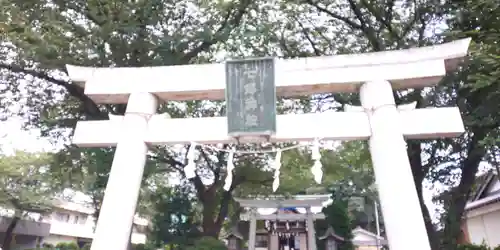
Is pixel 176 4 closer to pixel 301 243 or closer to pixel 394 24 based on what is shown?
pixel 394 24

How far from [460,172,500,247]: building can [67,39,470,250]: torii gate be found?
935cm

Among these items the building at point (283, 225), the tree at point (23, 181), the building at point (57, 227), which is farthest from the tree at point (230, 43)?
the building at point (57, 227)

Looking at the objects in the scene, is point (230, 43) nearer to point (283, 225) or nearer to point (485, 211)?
point (283, 225)

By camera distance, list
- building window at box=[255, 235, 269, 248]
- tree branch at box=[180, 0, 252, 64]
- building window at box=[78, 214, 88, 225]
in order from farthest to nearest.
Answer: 1. building window at box=[78, 214, 88, 225]
2. building window at box=[255, 235, 269, 248]
3. tree branch at box=[180, 0, 252, 64]

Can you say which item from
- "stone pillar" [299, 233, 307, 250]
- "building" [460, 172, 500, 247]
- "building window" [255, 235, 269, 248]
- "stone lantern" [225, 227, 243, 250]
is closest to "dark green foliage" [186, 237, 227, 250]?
"building window" [255, 235, 269, 248]

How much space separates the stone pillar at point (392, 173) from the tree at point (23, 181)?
17492 millimetres

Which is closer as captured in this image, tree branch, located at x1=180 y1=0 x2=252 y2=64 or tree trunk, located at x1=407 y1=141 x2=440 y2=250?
tree trunk, located at x1=407 y1=141 x2=440 y2=250

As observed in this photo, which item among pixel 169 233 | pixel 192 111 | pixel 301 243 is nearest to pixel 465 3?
pixel 192 111

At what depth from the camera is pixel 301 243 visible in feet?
49.1

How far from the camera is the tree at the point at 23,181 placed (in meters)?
18.5

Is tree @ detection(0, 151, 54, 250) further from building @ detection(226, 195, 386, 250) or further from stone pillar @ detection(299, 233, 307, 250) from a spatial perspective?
stone pillar @ detection(299, 233, 307, 250)

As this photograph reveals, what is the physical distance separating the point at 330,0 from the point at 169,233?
9955 mm

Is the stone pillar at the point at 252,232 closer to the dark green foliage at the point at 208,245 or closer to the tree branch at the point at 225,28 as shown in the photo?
the dark green foliage at the point at 208,245

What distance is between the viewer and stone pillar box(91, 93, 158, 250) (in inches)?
194
